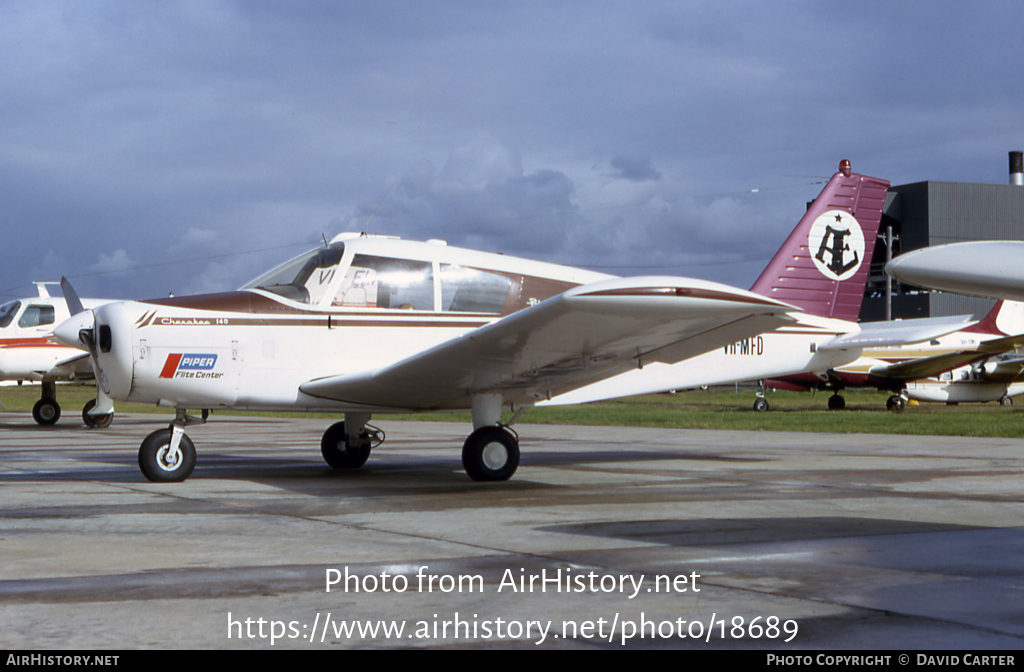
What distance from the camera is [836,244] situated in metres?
12.2

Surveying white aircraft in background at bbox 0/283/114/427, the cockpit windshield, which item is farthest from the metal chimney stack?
the cockpit windshield

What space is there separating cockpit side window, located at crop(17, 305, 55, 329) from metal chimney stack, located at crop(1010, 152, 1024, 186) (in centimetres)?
6356

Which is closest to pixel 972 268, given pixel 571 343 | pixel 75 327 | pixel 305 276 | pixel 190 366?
pixel 571 343

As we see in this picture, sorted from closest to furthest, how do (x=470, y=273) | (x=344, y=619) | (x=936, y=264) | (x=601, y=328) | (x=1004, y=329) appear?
(x=936, y=264), (x=344, y=619), (x=601, y=328), (x=470, y=273), (x=1004, y=329)

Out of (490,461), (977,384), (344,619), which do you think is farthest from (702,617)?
(977,384)

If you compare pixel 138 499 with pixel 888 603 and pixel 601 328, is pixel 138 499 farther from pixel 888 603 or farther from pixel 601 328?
pixel 888 603

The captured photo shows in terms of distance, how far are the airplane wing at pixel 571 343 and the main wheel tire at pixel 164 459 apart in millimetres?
1311

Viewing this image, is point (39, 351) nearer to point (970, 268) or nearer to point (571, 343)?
point (571, 343)

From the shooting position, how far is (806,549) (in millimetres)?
5188

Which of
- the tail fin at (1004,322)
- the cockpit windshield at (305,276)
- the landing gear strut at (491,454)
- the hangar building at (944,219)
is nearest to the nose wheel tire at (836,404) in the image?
the tail fin at (1004,322)

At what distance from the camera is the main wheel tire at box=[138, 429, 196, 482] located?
8836 millimetres

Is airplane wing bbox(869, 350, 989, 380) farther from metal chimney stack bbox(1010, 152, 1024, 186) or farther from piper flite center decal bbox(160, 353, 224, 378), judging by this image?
metal chimney stack bbox(1010, 152, 1024, 186)

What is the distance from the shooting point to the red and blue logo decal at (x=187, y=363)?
8.49 meters

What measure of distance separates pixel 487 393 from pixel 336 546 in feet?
13.1
